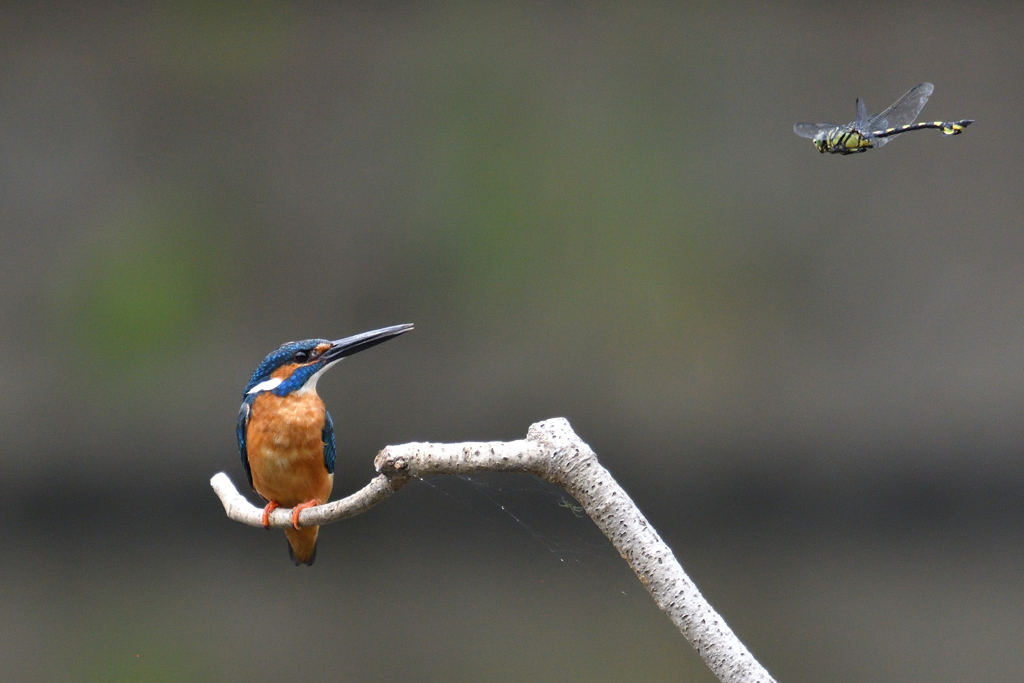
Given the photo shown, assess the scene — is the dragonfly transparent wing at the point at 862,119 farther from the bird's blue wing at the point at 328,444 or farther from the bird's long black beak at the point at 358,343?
the bird's blue wing at the point at 328,444

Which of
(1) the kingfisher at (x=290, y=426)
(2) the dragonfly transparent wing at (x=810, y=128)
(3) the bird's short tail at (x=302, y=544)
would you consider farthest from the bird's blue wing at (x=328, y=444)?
(2) the dragonfly transparent wing at (x=810, y=128)

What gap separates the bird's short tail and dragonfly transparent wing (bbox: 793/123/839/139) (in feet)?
2.17

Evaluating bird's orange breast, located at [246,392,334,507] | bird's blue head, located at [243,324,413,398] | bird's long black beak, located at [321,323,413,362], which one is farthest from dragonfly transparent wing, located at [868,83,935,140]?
bird's orange breast, located at [246,392,334,507]

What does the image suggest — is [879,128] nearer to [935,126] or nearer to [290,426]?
[935,126]

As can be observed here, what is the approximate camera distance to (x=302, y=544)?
0.92 metres

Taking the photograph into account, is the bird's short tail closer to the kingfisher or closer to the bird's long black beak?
the kingfisher

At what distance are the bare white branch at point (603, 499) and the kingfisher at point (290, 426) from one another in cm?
29

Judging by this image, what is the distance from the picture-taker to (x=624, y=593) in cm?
180

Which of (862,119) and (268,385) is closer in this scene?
(862,119)

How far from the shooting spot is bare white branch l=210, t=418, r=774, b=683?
0.41 m

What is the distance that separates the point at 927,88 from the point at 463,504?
1.60 metres

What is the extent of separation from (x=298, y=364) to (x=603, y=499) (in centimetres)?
41

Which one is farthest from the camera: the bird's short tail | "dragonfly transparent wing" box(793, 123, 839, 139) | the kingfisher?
the bird's short tail

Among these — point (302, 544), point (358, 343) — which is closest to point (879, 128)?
point (358, 343)
